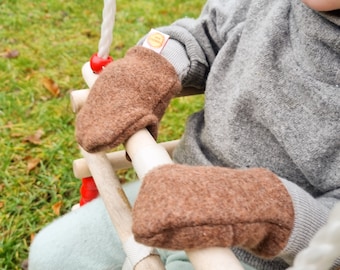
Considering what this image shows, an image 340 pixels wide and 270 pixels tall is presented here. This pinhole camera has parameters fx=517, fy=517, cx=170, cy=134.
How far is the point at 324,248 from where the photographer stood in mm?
410

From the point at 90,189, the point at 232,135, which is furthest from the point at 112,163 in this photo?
the point at 232,135

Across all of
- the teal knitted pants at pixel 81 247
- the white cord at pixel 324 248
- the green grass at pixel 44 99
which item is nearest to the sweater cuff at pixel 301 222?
the white cord at pixel 324 248

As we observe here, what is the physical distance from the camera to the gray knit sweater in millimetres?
769

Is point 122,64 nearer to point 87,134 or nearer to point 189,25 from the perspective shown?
point 87,134

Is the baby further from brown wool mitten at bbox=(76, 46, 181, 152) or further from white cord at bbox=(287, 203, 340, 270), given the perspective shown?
white cord at bbox=(287, 203, 340, 270)

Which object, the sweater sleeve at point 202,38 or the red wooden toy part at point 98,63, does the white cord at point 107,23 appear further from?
the sweater sleeve at point 202,38

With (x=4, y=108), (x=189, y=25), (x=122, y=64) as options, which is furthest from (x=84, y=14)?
(x=122, y=64)

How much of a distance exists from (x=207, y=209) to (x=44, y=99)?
4.96 ft

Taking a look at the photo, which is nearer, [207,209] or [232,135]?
[207,209]

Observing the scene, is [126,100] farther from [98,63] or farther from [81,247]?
[81,247]

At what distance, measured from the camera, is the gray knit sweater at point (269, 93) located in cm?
77

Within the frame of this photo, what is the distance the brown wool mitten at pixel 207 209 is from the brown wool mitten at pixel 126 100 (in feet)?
0.56

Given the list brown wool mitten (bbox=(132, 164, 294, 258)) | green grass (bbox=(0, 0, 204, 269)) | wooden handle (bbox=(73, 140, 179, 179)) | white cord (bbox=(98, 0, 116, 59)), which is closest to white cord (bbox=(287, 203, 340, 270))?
brown wool mitten (bbox=(132, 164, 294, 258))

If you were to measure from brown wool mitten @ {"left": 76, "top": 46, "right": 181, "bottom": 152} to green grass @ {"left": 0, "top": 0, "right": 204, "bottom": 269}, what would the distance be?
2.51 ft
